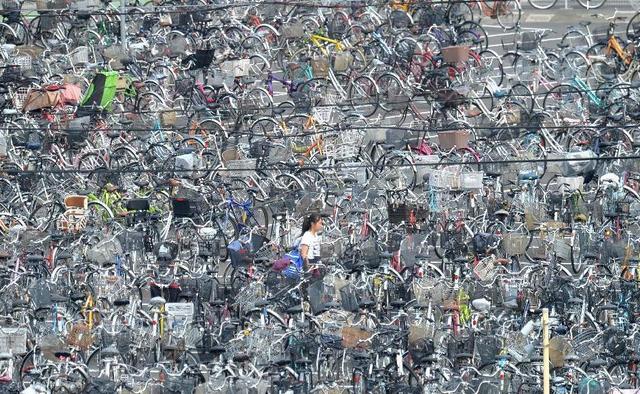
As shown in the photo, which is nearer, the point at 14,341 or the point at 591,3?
the point at 14,341

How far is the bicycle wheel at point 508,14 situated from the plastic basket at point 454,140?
9.55 metres

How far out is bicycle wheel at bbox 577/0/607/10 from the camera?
4478cm

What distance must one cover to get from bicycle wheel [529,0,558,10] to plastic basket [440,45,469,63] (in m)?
6.99

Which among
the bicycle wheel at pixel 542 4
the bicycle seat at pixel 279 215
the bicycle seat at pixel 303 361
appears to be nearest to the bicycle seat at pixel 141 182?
the bicycle seat at pixel 279 215

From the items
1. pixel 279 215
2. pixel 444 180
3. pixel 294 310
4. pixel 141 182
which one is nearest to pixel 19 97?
pixel 141 182

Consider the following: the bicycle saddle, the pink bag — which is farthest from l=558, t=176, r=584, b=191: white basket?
the pink bag

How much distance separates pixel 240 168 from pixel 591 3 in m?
13.6

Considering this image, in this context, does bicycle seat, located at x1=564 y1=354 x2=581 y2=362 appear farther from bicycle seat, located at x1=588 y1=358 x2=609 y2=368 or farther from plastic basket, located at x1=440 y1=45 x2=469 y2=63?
plastic basket, located at x1=440 y1=45 x2=469 y2=63

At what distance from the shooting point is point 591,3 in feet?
148

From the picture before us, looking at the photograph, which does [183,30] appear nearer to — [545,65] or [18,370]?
[545,65]

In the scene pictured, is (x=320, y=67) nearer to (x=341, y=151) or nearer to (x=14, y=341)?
(x=341, y=151)

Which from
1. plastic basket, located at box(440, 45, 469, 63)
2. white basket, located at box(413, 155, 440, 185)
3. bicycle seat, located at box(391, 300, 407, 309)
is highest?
plastic basket, located at box(440, 45, 469, 63)

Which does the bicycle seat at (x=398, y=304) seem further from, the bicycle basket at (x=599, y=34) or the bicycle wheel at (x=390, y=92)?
the bicycle basket at (x=599, y=34)

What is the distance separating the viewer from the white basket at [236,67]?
3797 cm
